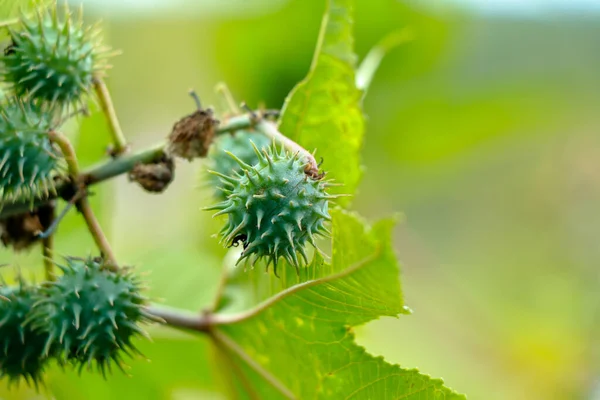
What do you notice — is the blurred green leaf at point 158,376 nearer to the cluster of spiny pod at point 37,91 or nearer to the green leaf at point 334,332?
the green leaf at point 334,332

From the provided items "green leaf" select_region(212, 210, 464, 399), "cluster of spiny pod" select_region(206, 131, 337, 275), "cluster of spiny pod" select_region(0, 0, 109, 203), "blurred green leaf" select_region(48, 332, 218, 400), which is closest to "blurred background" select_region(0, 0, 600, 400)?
"blurred green leaf" select_region(48, 332, 218, 400)

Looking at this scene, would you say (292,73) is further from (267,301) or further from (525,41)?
(525,41)

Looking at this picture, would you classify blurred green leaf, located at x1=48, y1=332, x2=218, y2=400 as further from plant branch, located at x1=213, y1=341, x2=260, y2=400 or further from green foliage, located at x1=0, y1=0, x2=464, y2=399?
green foliage, located at x1=0, y1=0, x2=464, y2=399

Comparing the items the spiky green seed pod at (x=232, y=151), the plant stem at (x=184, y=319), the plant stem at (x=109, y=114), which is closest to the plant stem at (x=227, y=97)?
the spiky green seed pod at (x=232, y=151)

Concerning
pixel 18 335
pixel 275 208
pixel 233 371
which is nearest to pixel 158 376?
pixel 233 371

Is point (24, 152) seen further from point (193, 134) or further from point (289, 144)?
point (289, 144)

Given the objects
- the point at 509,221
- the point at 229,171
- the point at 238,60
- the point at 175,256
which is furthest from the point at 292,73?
the point at 509,221

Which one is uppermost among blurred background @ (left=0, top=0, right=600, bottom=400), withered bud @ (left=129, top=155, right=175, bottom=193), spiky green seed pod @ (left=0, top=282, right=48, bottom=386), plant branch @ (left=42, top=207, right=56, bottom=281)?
blurred background @ (left=0, top=0, right=600, bottom=400)
